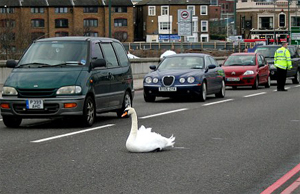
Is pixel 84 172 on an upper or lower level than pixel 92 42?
lower

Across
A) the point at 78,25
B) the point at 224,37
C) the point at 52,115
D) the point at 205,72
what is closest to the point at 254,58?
the point at 205,72

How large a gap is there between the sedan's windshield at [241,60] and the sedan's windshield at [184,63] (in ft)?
27.5

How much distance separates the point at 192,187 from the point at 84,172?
1.60m

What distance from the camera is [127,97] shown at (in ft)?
57.0

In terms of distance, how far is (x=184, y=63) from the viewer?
23688 mm

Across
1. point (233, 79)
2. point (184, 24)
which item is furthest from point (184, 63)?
point (184, 24)

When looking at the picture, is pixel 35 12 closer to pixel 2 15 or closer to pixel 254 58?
pixel 2 15

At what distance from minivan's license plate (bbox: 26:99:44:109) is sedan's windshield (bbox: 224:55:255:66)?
18562 millimetres

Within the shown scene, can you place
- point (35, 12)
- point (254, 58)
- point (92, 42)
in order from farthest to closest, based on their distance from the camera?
point (35, 12) < point (254, 58) < point (92, 42)

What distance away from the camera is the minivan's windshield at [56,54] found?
1531cm

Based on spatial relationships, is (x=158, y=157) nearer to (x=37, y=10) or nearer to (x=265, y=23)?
(x=37, y=10)

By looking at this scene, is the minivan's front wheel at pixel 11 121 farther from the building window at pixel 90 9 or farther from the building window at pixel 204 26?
the building window at pixel 204 26

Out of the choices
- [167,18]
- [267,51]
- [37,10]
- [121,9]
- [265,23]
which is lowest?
[267,51]

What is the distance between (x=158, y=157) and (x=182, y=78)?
11.9m
